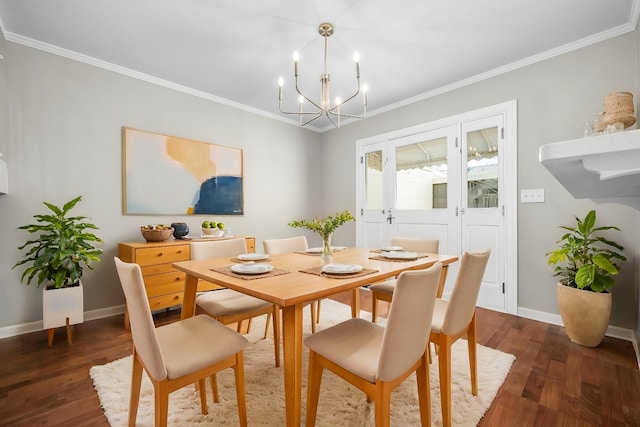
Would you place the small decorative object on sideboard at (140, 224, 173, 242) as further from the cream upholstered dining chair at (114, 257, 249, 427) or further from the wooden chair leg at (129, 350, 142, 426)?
the wooden chair leg at (129, 350, 142, 426)

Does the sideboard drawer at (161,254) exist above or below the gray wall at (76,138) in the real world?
below

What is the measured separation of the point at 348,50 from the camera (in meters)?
2.66

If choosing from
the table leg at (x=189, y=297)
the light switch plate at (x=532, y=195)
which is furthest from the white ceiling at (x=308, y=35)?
the table leg at (x=189, y=297)

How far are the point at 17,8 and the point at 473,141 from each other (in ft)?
13.7

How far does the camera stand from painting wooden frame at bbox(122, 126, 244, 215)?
3035 mm

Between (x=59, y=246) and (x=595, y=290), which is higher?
(x=59, y=246)

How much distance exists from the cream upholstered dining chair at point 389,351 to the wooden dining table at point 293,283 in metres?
0.14

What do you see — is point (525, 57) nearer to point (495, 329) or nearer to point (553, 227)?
point (553, 227)

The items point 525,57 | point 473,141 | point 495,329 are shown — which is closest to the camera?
point 495,329

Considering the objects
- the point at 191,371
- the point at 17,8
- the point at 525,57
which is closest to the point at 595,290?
the point at 525,57

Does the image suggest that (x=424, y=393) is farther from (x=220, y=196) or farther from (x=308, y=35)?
(x=220, y=196)

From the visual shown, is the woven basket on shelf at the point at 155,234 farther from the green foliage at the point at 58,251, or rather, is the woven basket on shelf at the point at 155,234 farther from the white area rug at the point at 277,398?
the white area rug at the point at 277,398

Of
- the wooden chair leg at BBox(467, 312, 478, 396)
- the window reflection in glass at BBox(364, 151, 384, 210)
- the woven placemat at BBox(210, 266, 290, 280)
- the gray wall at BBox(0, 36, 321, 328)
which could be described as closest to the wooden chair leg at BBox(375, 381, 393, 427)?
the woven placemat at BBox(210, 266, 290, 280)

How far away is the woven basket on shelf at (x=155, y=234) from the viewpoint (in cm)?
281
